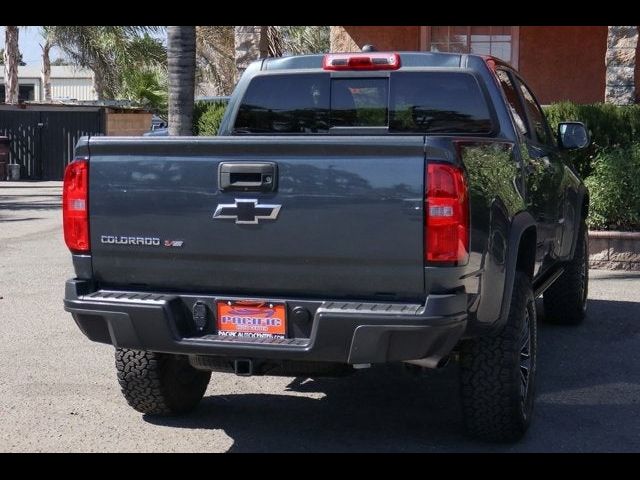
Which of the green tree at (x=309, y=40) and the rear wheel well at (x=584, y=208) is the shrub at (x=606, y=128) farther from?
the green tree at (x=309, y=40)

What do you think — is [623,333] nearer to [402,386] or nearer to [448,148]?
[402,386]

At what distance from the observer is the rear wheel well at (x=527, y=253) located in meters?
6.03

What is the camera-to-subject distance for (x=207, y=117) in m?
16.1

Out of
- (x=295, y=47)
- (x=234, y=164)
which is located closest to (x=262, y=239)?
(x=234, y=164)

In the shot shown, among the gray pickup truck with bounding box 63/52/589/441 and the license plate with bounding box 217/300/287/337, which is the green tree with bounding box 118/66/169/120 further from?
the license plate with bounding box 217/300/287/337

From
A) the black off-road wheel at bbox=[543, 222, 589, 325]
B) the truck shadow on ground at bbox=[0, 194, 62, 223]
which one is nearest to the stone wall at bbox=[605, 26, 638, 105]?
the black off-road wheel at bbox=[543, 222, 589, 325]

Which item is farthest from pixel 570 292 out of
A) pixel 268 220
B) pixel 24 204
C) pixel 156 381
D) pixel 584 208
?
pixel 24 204

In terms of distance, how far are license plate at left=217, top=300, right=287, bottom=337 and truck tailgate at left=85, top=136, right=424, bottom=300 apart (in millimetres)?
63

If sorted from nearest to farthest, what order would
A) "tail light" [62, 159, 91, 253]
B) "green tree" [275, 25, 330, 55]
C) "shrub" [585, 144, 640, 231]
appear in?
"tail light" [62, 159, 91, 253] < "shrub" [585, 144, 640, 231] < "green tree" [275, 25, 330, 55]

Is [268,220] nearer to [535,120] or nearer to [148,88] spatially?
[535,120]

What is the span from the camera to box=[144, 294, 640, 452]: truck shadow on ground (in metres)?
5.69

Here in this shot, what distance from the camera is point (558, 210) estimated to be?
7305mm

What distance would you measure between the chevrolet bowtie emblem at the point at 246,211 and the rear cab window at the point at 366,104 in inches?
72.4

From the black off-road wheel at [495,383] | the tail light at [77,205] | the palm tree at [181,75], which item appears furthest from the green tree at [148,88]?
the black off-road wheel at [495,383]
